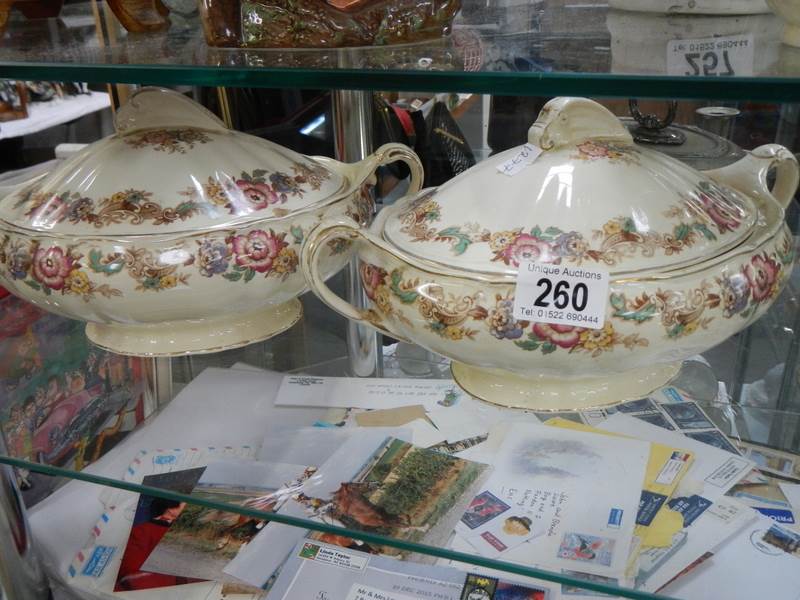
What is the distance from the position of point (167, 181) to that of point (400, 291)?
227 mm

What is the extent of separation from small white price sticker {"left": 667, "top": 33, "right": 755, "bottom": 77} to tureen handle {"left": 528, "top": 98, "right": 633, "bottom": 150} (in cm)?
8

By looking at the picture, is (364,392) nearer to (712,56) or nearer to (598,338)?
(598,338)

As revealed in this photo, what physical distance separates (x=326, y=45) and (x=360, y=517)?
368 millimetres

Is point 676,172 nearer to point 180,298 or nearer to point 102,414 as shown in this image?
point 180,298

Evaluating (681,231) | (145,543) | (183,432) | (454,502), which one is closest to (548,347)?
(681,231)

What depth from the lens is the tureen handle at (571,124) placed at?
0.55m

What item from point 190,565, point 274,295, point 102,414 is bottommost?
point 190,565

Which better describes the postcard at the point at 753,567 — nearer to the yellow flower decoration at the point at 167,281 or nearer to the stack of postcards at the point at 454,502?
the stack of postcards at the point at 454,502

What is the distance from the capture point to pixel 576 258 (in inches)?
19.9

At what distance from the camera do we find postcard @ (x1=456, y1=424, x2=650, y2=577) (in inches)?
24.4

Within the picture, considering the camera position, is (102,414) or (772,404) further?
(102,414)

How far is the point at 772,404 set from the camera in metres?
0.72

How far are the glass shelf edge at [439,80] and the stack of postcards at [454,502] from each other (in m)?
0.30

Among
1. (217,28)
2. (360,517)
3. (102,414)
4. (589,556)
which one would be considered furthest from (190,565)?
(217,28)
